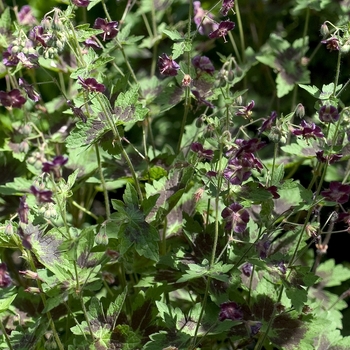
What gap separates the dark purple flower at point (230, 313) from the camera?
1.99 metres

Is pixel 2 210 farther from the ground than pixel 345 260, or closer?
farther from the ground

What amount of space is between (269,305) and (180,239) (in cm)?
43

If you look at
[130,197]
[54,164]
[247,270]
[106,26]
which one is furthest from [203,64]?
[54,164]

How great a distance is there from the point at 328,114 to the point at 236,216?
1.31 feet

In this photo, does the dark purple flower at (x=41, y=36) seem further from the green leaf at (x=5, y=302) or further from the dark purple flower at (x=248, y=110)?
the green leaf at (x=5, y=302)

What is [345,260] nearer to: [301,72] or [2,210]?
[301,72]

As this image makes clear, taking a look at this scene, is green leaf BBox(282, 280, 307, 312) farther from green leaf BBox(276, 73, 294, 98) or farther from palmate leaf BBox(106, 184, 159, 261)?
green leaf BBox(276, 73, 294, 98)

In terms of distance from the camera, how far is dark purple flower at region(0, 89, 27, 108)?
7.79 feet

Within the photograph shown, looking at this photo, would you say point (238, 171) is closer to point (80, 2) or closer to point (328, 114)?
point (328, 114)

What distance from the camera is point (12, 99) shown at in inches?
94.2

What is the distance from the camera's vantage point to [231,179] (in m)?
1.92

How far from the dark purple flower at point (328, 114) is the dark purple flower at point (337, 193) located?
19cm

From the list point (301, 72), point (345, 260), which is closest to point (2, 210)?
point (301, 72)

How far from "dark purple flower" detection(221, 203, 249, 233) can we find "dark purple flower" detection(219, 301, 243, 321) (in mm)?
249
